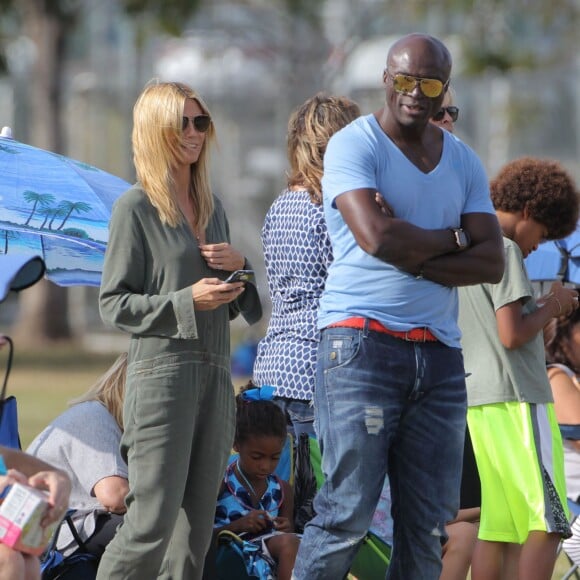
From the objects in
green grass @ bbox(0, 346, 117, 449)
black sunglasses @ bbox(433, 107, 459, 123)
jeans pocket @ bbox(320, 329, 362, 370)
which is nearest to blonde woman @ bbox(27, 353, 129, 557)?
jeans pocket @ bbox(320, 329, 362, 370)

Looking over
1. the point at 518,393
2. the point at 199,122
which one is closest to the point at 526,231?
the point at 518,393

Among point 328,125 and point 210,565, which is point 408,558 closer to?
point 210,565

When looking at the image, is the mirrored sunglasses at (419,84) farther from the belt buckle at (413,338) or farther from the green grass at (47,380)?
the green grass at (47,380)

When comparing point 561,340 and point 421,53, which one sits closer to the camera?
point 421,53

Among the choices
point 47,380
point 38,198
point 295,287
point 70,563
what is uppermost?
point 38,198

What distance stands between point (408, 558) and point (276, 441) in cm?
93

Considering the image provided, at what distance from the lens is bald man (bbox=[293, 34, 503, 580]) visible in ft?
13.4

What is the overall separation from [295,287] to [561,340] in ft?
5.36

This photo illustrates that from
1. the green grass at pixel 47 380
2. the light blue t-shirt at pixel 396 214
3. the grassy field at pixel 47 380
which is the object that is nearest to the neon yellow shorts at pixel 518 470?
the light blue t-shirt at pixel 396 214

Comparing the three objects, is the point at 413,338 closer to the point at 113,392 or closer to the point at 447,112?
the point at 113,392

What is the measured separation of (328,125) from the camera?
16.9 ft

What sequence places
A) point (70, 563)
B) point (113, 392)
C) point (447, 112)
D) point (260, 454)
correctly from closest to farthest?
point (70, 563), point (113, 392), point (260, 454), point (447, 112)

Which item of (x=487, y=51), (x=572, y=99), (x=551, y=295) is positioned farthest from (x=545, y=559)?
(x=572, y=99)

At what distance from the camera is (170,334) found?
4324 millimetres
